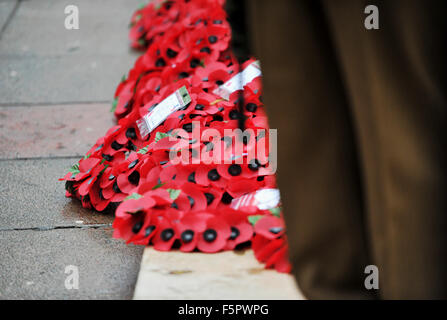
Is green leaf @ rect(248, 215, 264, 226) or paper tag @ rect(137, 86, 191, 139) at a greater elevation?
paper tag @ rect(137, 86, 191, 139)

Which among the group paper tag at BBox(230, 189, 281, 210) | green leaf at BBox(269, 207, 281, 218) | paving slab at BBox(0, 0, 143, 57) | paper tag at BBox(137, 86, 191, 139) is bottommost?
green leaf at BBox(269, 207, 281, 218)

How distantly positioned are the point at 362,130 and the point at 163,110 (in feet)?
3.90

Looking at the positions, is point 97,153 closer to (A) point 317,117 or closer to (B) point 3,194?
(B) point 3,194

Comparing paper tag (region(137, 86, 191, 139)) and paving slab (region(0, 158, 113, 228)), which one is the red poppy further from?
paper tag (region(137, 86, 191, 139))

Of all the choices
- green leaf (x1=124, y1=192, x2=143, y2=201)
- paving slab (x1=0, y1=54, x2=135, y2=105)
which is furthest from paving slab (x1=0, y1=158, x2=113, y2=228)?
paving slab (x1=0, y1=54, x2=135, y2=105)

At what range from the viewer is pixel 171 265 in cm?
199

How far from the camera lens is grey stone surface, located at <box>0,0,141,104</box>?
3.68 m

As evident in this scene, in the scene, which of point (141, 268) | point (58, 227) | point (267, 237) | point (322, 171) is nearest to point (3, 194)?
point (58, 227)

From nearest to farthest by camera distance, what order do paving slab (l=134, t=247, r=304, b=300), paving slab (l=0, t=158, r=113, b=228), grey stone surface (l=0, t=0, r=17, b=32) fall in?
paving slab (l=134, t=247, r=304, b=300), paving slab (l=0, t=158, r=113, b=228), grey stone surface (l=0, t=0, r=17, b=32)

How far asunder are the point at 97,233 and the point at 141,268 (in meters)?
0.39

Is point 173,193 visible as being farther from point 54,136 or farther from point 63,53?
point 63,53

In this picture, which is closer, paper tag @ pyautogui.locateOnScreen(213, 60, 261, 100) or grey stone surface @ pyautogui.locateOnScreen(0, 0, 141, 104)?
paper tag @ pyautogui.locateOnScreen(213, 60, 261, 100)

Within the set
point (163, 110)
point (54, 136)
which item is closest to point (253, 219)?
point (163, 110)

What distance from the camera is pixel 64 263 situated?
214cm
